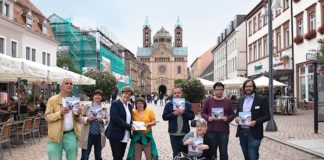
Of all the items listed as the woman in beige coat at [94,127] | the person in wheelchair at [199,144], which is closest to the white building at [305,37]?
the woman in beige coat at [94,127]

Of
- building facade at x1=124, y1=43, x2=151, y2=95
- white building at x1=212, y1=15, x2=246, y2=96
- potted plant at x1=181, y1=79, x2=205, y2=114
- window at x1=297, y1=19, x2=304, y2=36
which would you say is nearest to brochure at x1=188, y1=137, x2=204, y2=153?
potted plant at x1=181, y1=79, x2=205, y2=114

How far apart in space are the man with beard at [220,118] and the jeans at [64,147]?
2341 millimetres

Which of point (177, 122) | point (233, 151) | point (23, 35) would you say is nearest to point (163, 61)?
point (23, 35)

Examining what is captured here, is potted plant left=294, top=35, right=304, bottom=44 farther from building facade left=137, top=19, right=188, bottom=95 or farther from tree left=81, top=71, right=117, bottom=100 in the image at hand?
building facade left=137, top=19, right=188, bottom=95

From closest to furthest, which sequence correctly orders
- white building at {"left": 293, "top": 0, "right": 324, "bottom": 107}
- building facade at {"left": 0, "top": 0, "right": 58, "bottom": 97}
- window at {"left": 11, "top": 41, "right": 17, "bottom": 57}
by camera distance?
1. white building at {"left": 293, "top": 0, "right": 324, "bottom": 107}
2. building facade at {"left": 0, "top": 0, "right": 58, "bottom": 97}
3. window at {"left": 11, "top": 41, "right": 17, "bottom": 57}

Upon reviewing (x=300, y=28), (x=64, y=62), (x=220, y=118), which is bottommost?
(x=220, y=118)

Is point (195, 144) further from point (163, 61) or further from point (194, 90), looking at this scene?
point (163, 61)

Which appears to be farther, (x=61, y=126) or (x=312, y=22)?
(x=312, y=22)

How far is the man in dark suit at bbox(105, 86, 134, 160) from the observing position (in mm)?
6988

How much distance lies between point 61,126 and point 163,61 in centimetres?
14002

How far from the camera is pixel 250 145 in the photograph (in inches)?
276

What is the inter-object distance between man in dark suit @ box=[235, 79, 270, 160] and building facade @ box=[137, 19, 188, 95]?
443 ft

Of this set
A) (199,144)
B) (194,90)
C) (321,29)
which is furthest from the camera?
(194,90)

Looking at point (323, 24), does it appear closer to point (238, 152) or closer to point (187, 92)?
point (187, 92)
